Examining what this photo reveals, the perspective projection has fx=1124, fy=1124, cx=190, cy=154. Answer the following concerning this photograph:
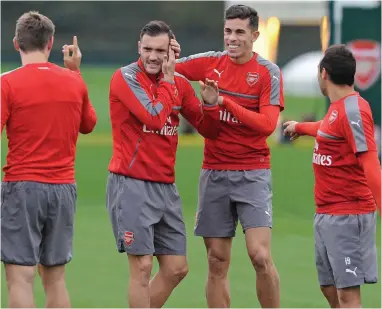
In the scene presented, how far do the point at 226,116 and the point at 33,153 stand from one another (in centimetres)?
167

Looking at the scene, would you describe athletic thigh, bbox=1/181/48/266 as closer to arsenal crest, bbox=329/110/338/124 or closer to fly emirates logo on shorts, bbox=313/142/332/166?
fly emirates logo on shorts, bbox=313/142/332/166

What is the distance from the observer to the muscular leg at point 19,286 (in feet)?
23.3

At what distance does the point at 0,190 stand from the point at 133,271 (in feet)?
3.48

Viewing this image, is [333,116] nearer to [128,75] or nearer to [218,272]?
[128,75]

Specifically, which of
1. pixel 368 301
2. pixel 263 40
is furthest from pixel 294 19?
pixel 368 301

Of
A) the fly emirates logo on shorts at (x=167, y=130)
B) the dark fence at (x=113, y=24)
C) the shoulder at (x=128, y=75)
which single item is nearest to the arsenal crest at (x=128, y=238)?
the fly emirates logo on shorts at (x=167, y=130)

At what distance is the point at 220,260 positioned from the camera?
8203 mm

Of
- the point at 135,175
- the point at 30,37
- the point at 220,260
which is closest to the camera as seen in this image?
the point at 30,37

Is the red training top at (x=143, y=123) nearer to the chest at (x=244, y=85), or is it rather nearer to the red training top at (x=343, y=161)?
the chest at (x=244, y=85)

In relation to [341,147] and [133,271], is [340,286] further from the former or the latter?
[133,271]

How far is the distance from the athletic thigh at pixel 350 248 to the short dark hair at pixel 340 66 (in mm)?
895

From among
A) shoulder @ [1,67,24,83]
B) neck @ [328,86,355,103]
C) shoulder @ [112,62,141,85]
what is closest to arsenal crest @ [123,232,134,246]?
shoulder @ [112,62,141,85]

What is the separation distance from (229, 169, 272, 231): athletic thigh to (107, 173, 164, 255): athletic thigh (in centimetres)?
81

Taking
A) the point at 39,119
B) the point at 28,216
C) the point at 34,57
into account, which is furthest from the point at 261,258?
the point at 34,57
